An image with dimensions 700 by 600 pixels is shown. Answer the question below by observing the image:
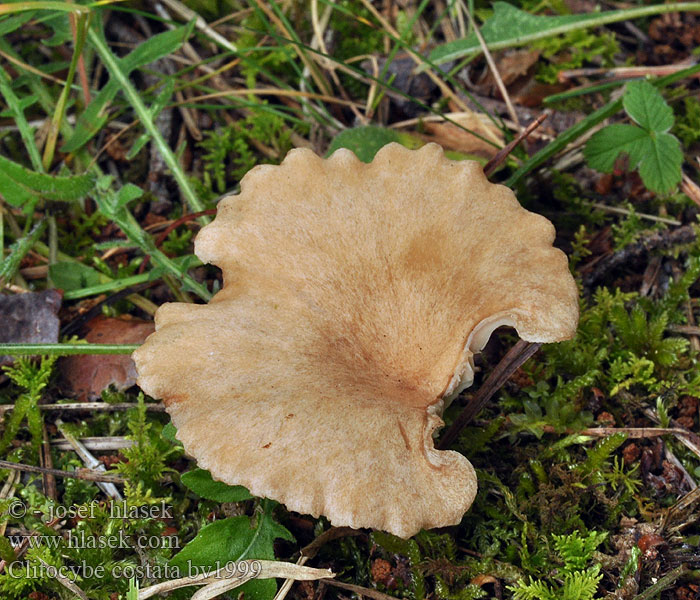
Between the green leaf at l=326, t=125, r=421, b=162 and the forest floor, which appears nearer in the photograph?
the forest floor

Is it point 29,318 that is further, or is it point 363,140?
point 363,140

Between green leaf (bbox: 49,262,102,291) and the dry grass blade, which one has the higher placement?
green leaf (bbox: 49,262,102,291)


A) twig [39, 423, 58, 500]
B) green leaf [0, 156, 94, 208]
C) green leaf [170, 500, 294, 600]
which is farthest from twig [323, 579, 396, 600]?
green leaf [0, 156, 94, 208]

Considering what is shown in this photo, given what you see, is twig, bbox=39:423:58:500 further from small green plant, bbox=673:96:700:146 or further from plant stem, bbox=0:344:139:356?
small green plant, bbox=673:96:700:146

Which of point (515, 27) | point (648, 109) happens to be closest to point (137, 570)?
point (648, 109)

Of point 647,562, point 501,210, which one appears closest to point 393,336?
point 501,210

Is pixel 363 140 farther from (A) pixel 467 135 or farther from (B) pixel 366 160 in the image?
(A) pixel 467 135

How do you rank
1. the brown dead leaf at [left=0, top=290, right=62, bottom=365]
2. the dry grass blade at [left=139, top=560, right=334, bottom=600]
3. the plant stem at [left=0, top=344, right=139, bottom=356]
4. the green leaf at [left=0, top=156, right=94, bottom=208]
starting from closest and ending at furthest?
the dry grass blade at [left=139, top=560, right=334, bottom=600] → the plant stem at [left=0, top=344, right=139, bottom=356] → the green leaf at [left=0, top=156, right=94, bottom=208] → the brown dead leaf at [left=0, top=290, right=62, bottom=365]

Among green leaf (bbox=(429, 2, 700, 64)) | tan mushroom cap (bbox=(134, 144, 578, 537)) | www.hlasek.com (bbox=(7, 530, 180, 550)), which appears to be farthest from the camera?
green leaf (bbox=(429, 2, 700, 64))
